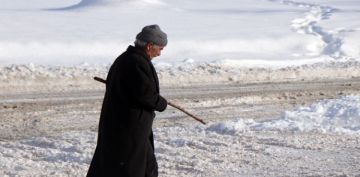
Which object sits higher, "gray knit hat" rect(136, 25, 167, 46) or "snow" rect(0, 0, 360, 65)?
"gray knit hat" rect(136, 25, 167, 46)

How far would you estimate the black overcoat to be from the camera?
19.0 feet

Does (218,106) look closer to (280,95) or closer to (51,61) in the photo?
(280,95)

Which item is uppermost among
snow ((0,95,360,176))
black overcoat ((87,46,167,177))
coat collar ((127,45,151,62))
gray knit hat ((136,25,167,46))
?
gray knit hat ((136,25,167,46))

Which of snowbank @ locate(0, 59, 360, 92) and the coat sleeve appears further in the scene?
snowbank @ locate(0, 59, 360, 92)

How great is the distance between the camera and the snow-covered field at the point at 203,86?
10008mm

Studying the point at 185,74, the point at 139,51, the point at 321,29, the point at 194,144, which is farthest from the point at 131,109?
the point at 321,29

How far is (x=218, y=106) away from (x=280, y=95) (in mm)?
1640

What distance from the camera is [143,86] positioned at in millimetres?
5789

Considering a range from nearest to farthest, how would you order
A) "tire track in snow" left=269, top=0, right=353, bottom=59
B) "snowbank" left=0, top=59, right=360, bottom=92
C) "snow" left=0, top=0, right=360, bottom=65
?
1. "snowbank" left=0, top=59, right=360, bottom=92
2. "snow" left=0, top=0, right=360, bottom=65
3. "tire track in snow" left=269, top=0, right=353, bottom=59

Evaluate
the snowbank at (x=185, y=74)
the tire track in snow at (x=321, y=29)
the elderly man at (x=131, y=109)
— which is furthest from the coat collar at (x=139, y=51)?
the tire track in snow at (x=321, y=29)

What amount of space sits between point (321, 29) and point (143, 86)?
84.8 ft

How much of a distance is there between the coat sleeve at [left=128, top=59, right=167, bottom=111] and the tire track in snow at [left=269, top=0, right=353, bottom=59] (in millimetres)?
18603

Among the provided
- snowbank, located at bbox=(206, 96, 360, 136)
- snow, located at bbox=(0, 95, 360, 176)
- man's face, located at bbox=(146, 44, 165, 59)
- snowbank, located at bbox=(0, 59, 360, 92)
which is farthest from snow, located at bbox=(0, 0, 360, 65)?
man's face, located at bbox=(146, 44, 165, 59)

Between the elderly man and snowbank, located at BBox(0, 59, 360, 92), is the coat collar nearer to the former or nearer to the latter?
the elderly man
